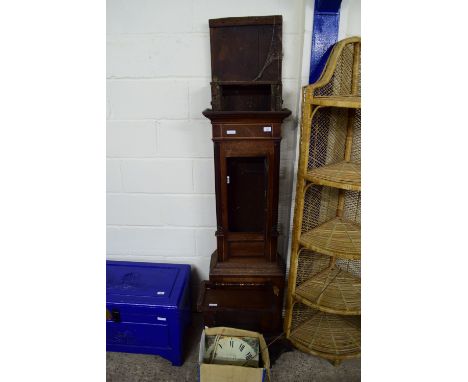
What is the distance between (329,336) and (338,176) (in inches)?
33.7

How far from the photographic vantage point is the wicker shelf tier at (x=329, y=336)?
157 centimetres

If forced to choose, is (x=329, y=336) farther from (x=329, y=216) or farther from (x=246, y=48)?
(x=246, y=48)

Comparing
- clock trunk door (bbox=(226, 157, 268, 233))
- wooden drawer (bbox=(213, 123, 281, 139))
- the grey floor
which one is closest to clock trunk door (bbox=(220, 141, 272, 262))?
clock trunk door (bbox=(226, 157, 268, 233))

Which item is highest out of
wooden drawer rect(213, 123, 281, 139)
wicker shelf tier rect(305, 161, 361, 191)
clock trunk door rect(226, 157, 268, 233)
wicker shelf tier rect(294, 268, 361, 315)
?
wooden drawer rect(213, 123, 281, 139)

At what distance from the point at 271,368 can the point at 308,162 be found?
3.32 feet

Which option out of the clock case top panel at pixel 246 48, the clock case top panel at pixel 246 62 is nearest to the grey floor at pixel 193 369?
the clock case top panel at pixel 246 62

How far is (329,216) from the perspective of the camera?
1.59 m

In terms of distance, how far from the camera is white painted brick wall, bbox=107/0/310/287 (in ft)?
4.71

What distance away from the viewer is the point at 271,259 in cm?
160

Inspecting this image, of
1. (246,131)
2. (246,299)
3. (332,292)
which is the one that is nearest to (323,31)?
(246,131)

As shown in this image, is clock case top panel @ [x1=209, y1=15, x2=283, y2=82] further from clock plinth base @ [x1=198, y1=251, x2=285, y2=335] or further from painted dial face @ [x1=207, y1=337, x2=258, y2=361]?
painted dial face @ [x1=207, y1=337, x2=258, y2=361]
